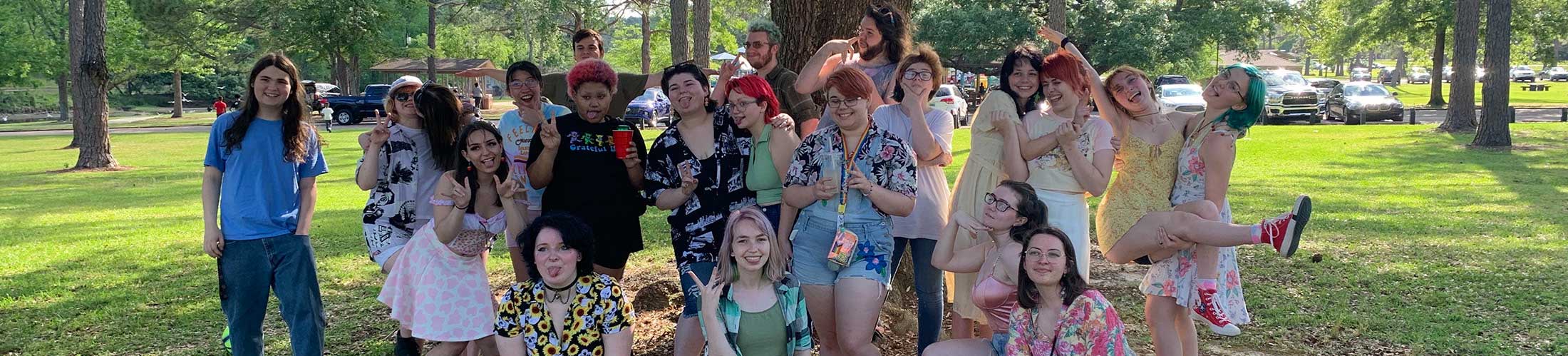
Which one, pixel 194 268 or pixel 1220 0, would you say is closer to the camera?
pixel 194 268

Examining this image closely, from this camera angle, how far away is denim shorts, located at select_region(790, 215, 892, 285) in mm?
3834

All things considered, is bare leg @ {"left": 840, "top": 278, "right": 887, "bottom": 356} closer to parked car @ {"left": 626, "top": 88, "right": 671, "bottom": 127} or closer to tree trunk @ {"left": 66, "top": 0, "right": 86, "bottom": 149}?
tree trunk @ {"left": 66, "top": 0, "right": 86, "bottom": 149}

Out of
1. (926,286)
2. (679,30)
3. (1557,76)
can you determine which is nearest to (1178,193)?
(926,286)

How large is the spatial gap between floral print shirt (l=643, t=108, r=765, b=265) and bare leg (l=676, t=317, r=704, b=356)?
0.79ft

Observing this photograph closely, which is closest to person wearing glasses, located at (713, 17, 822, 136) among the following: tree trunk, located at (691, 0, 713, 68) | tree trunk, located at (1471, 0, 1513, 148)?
tree trunk, located at (691, 0, 713, 68)

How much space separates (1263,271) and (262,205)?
19.9ft

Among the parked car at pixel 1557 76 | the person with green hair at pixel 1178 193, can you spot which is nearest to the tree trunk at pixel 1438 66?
the parked car at pixel 1557 76

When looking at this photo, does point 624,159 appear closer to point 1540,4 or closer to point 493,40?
point 1540,4

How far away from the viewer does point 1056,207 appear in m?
4.06

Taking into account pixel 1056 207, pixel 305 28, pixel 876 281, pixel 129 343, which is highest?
pixel 305 28

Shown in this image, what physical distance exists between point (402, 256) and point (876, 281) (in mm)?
1902

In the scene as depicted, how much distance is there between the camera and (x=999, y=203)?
371cm

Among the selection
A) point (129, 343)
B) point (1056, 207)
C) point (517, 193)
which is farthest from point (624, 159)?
point (129, 343)

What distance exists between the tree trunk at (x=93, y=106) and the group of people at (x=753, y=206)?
1485 centimetres
